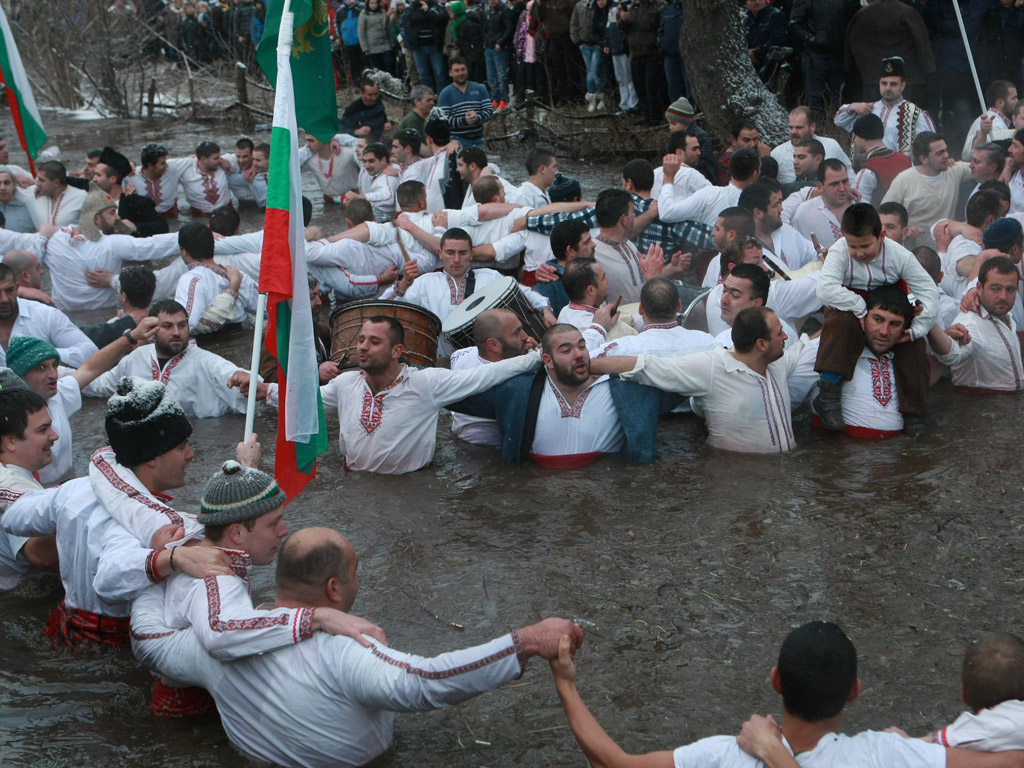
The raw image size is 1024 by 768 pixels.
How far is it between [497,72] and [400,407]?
11878mm

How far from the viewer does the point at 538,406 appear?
20.5ft

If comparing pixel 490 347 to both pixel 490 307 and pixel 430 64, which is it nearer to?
pixel 490 307

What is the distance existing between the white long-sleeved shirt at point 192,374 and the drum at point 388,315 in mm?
760

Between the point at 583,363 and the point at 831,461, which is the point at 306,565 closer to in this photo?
the point at 583,363

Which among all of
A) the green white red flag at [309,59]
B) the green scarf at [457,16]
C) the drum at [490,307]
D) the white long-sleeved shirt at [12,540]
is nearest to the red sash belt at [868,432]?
the drum at [490,307]

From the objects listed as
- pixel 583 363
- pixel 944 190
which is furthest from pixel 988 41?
pixel 583 363

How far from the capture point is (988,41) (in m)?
12.1

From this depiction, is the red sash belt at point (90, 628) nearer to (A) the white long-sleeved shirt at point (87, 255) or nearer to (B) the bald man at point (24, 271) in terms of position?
(B) the bald man at point (24, 271)

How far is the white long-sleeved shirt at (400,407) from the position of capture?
20.3 ft

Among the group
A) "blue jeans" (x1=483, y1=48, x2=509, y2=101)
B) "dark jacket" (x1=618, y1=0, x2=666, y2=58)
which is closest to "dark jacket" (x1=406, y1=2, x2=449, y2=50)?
"blue jeans" (x1=483, y1=48, x2=509, y2=101)

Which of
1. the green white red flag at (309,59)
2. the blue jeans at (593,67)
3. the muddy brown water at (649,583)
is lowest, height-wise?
the muddy brown water at (649,583)

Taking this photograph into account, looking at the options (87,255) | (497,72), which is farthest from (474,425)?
(497,72)

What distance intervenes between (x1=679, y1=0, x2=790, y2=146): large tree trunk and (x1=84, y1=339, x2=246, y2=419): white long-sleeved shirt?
738cm

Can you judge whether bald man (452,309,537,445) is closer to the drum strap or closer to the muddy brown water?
the muddy brown water
